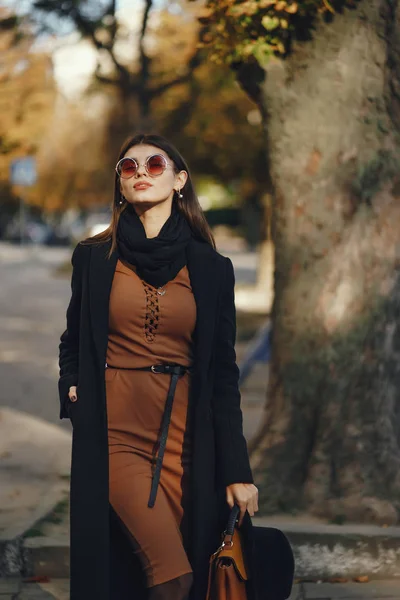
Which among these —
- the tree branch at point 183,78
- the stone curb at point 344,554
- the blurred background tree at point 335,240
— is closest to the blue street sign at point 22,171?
the tree branch at point 183,78

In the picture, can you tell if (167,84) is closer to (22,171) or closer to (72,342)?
(22,171)

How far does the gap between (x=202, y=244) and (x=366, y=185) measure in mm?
2266

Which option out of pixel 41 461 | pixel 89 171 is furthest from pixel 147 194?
pixel 89 171

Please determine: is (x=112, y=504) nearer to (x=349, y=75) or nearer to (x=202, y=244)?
(x=202, y=244)

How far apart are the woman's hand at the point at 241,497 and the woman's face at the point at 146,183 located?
92 cm

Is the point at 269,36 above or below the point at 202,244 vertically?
above

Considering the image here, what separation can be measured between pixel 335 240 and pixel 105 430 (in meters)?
2.67

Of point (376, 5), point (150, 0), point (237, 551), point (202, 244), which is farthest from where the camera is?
point (150, 0)

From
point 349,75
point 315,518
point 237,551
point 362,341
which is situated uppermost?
point 349,75

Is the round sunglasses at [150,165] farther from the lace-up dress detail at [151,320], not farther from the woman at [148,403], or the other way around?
the lace-up dress detail at [151,320]

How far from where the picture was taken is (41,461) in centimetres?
763

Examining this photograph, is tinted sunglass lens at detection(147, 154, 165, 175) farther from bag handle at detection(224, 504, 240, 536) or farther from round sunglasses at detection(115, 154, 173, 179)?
bag handle at detection(224, 504, 240, 536)

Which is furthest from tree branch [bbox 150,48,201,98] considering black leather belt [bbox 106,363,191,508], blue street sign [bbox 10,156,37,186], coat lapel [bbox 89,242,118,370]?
black leather belt [bbox 106,363,191,508]

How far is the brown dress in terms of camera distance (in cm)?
359
